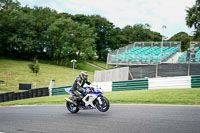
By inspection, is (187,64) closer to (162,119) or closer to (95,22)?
(162,119)

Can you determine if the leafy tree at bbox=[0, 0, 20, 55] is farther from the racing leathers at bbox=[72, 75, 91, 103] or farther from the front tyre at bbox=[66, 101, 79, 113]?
the racing leathers at bbox=[72, 75, 91, 103]

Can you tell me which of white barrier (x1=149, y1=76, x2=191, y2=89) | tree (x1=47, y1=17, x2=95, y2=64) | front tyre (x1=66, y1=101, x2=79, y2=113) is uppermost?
tree (x1=47, y1=17, x2=95, y2=64)

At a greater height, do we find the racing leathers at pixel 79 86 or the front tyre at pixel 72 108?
the racing leathers at pixel 79 86

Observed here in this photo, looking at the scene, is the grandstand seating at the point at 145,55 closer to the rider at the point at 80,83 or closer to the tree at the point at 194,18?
the tree at the point at 194,18

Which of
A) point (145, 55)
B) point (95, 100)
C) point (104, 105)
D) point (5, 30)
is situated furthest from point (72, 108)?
point (5, 30)

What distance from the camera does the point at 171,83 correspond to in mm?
16578

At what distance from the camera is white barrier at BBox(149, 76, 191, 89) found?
52.7 feet

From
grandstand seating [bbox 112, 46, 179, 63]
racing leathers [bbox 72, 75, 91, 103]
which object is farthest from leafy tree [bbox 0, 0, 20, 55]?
racing leathers [bbox 72, 75, 91, 103]

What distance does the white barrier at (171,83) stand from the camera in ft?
52.7

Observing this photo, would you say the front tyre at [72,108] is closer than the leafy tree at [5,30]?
Yes

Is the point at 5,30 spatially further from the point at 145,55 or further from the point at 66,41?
the point at 145,55

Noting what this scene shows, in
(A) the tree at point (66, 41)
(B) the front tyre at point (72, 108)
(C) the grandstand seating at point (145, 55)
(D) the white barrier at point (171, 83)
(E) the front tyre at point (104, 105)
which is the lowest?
(B) the front tyre at point (72, 108)

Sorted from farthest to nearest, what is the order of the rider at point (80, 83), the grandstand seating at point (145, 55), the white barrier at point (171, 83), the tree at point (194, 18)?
the tree at point (194, 18) < the grandstand seating at point (145, 55) < the white barrier at point (171, 83) < the rider at point (80, 83)

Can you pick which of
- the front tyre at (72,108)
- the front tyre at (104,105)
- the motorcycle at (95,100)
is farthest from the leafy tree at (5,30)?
the front tyre at (104,105)
